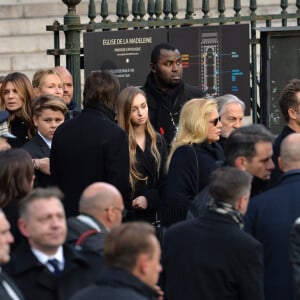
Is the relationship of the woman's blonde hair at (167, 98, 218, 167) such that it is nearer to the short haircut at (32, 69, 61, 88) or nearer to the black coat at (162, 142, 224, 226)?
the black coat at (162, 142, 224, 226)

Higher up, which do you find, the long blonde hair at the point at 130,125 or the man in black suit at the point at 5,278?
the long blonde hair at the point at 130,125

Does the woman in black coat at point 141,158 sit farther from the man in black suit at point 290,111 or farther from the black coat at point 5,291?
the black coat at point 5,291

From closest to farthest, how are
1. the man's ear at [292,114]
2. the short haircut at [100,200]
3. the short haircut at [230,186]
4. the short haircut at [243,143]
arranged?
the short haircut at [100,200]
the short haircut at [230,186]
the short haircut at [243,143]
the man's ear at [292,114]

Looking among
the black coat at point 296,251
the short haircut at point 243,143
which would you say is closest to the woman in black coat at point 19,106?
the short haircut at point 243,143

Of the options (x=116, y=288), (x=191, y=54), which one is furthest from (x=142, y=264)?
(x=191, y=54)

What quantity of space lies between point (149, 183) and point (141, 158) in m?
0.19

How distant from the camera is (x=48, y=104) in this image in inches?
400

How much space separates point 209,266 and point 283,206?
80 centimetres

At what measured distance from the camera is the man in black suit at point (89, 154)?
949 centimetres

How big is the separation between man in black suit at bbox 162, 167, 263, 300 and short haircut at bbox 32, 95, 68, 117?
2.52 metres

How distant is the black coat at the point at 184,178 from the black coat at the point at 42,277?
237 cm

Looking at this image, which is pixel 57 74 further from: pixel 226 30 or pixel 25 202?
pixel 25 202

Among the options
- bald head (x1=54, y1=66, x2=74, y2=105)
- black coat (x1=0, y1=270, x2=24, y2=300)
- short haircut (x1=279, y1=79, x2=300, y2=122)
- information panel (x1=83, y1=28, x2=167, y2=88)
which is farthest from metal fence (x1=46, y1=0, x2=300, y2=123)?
black coat (x1=0, y1=270, x2=24, y2=300)

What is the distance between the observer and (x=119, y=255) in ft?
20.6
